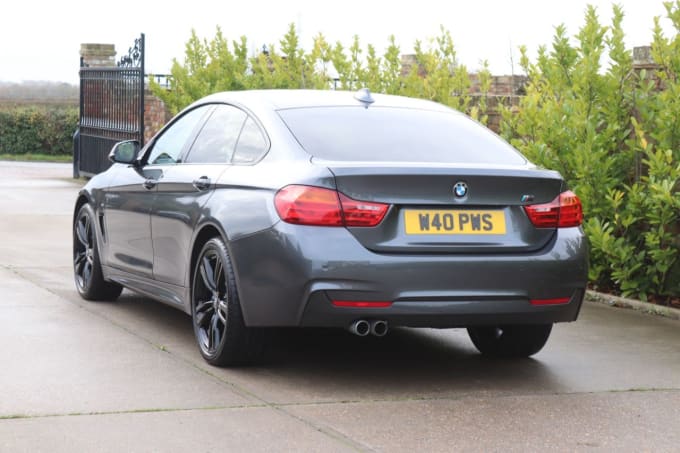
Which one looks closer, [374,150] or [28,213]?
[374,150]

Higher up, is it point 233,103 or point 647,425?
point 233,103

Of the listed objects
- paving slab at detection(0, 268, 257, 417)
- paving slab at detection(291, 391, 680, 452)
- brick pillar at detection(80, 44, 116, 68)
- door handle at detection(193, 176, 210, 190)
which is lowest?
paving slab at detection(291, 391, 680, 452)

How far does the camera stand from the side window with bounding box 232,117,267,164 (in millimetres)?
6688

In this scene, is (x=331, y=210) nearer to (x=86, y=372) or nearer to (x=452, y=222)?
(x=452, y=222)

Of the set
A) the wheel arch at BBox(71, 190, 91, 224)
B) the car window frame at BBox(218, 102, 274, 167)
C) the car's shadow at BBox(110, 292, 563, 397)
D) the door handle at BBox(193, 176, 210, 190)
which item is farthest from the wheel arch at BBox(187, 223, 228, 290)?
the wheel arch at BBox(71, 190, 91, 224)

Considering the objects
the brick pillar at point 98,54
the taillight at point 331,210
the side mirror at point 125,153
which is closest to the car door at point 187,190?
the side mirror at point 125,153

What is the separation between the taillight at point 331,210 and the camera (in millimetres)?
5961

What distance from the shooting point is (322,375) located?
259 inches

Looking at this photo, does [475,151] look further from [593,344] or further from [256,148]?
[593,344]

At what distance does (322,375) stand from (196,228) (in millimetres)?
1062

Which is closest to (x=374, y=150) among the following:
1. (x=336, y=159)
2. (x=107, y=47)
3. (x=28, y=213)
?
(x=336, y=159)

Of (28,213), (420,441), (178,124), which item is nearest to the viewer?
(420,441)

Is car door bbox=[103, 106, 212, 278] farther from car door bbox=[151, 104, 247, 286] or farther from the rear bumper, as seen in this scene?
the rear bumper

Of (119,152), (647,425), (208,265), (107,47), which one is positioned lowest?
(647,425)
